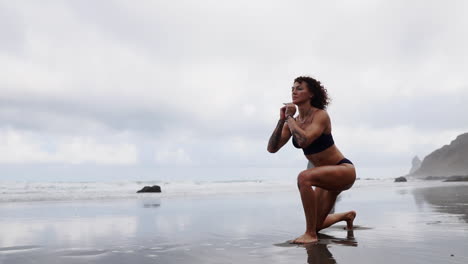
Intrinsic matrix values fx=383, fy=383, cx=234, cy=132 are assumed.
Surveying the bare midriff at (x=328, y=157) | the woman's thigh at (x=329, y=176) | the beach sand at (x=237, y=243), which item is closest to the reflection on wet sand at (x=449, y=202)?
the beach sand at (x=237, y=243)

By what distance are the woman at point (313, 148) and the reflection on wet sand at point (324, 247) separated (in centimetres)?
17

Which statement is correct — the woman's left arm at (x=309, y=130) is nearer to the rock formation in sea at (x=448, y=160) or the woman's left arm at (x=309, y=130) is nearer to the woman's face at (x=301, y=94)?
the woman's face at (x=301, y=94)

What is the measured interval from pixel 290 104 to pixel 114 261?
2.47 m

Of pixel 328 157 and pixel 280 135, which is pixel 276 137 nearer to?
pixel 280 135

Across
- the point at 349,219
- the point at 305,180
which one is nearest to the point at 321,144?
the point at 305,180

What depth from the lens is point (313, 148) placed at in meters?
4.39

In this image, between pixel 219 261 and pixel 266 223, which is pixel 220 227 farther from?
pixel 219 261

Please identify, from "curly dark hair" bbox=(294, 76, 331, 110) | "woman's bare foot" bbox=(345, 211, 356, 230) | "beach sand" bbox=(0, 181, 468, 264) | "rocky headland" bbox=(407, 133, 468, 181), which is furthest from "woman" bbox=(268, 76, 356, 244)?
"rocky headland" bbox=(407, 133, 468, 181)

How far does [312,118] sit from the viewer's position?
173 inches

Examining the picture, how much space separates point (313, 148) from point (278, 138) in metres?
0.48

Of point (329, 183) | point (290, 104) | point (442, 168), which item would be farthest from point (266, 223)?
point (442, 168)

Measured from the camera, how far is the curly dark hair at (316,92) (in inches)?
181

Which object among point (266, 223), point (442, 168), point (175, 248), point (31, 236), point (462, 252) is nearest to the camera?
point (462, 252)

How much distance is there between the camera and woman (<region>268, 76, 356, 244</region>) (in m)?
4.22
